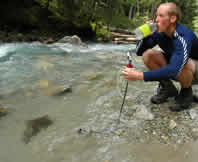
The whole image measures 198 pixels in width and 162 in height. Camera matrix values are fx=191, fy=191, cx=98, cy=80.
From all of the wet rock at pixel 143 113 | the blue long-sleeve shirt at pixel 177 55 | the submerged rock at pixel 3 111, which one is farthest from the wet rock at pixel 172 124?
the submerged rock at pixel 3 111

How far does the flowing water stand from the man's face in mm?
1373

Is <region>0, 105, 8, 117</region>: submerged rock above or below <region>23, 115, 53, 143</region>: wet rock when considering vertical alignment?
below

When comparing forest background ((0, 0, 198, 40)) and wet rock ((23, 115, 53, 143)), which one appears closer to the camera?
wet rock ((23, 115, 53, 143))

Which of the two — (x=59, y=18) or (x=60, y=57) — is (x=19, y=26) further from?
(x=60, y=57)

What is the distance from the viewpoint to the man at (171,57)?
2.37m

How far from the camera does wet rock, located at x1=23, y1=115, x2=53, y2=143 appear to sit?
257 centimetres

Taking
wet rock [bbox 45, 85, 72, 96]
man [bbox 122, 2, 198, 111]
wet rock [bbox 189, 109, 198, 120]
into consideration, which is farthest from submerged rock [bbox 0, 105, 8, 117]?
wet rock [bbox 189, 109, 198, 120]

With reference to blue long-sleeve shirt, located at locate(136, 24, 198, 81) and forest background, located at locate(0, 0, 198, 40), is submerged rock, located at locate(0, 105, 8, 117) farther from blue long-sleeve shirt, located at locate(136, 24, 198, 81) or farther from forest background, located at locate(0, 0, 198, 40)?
forest background, located at locate(0, 0, 198, 40)

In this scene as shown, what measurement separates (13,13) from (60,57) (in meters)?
6.67

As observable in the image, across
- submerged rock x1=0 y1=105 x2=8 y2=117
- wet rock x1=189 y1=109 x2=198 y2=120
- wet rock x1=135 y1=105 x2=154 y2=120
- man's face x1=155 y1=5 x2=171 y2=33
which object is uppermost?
man's face x1=155 y1=5 x2=171 y2=33

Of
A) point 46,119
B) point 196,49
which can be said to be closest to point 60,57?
point 46,119

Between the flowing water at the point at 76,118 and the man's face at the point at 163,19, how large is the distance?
1.37 metres

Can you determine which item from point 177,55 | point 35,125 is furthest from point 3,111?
point 177,55

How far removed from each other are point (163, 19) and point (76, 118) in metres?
Result: 1.90
